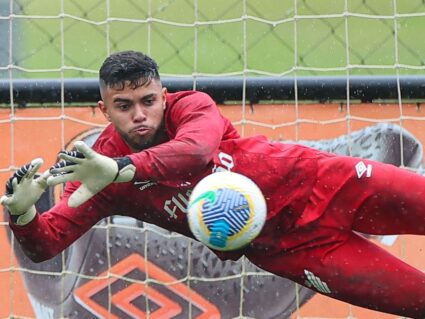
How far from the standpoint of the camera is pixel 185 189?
3270 mm

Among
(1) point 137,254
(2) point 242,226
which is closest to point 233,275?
(1) point 137,254

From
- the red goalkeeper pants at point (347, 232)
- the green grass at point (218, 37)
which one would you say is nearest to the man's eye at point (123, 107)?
the red goalkeeper pants at point (347, 232)

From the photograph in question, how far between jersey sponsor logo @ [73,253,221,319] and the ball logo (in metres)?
1.30

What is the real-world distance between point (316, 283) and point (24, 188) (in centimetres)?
98

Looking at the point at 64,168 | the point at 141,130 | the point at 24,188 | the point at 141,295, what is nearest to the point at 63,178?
the point at 64,168

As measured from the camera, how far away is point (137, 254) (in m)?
4.31

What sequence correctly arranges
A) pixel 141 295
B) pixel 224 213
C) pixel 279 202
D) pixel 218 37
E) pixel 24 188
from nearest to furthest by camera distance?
1. pixel 224 213
2. pixel 24 188
3. pixel 279 202
4. pixel 141 295
5. pixel 218 37

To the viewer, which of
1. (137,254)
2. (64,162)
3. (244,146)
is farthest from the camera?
(137,254)

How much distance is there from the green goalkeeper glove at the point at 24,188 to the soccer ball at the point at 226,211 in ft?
1.48

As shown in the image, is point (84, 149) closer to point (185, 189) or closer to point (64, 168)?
point (64, 168)

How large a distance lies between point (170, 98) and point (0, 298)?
1416 millimetres

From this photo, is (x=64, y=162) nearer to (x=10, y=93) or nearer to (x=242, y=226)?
(x=242, y=226)

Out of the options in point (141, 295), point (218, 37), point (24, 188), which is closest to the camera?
point (24, 188)

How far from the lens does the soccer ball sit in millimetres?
2990
